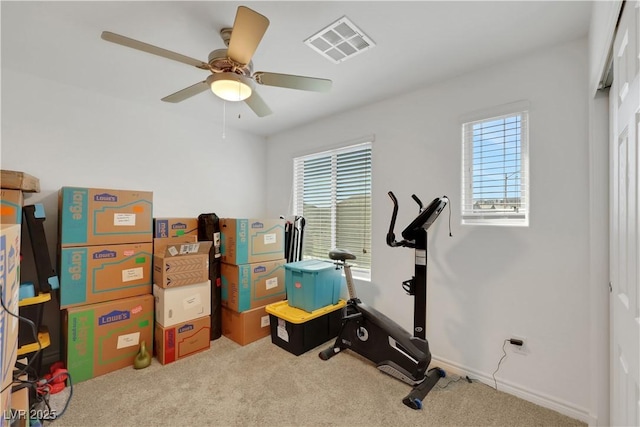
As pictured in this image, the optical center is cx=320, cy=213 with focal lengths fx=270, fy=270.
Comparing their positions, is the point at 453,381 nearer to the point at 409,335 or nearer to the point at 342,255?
the point at 409,335

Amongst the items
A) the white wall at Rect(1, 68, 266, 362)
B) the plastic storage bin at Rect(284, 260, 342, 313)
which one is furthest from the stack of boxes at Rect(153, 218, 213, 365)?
the plastic storage bin at Rect(284, 260, 342, 313)

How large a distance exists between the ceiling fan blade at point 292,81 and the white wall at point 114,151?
191cm

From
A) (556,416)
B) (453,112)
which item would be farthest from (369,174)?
(556,416)

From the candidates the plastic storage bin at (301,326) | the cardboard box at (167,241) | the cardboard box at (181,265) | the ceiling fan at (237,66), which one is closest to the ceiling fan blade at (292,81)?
the ceiling fan at (237,66)

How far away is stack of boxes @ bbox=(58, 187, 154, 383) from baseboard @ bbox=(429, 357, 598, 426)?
8.76ft

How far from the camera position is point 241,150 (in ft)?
12.6

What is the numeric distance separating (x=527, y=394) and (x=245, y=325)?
7.90 ft

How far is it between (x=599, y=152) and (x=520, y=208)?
0.56 m

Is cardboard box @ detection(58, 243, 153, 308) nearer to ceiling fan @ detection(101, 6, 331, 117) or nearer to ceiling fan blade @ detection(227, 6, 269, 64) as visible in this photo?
ceiling fan @ detection(101, 6, 331, 117)

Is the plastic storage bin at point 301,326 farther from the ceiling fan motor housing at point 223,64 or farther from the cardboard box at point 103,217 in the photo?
the ceiling fan motor housing at point 223,64

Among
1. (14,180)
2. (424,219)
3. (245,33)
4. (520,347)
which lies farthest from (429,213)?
(14,180)

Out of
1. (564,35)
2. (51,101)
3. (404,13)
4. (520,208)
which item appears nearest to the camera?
(404,13)

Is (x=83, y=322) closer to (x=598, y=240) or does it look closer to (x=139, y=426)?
(x=139, y=426)

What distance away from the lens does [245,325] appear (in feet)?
9.10
